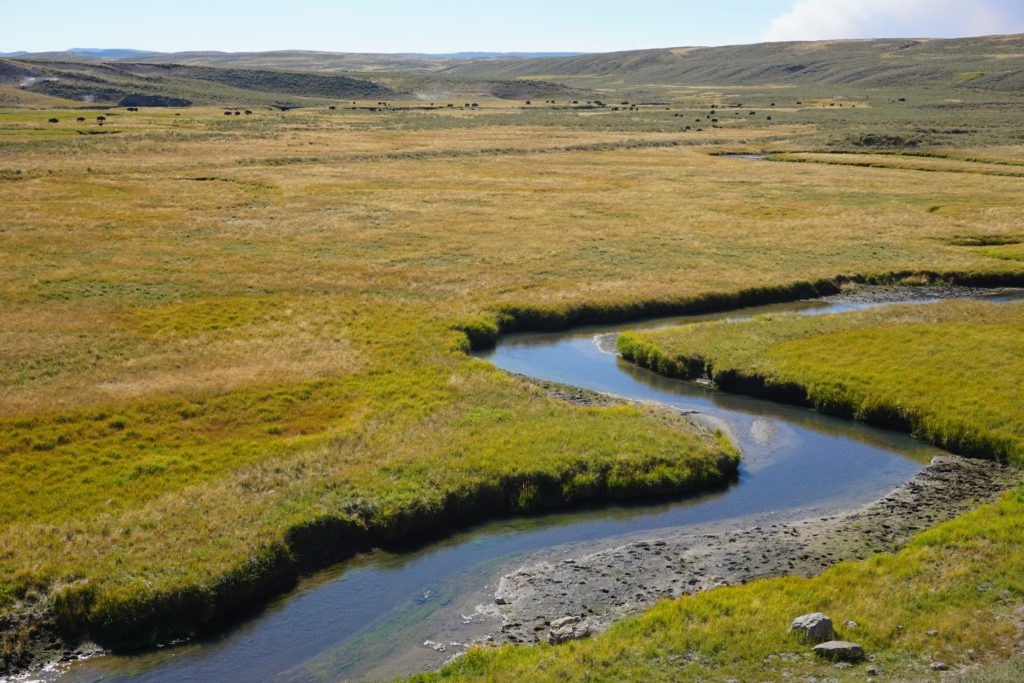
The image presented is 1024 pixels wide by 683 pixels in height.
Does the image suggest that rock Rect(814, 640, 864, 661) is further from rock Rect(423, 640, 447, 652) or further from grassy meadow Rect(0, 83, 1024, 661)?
grassy meadow Rect(0, 83, 1024, 661)

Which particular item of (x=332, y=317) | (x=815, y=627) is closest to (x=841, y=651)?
(x=815, y=627)

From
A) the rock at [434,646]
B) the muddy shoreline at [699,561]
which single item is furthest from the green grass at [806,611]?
the rock at [434,646]

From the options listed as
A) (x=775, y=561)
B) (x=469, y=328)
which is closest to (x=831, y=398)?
(x=775, y=561)

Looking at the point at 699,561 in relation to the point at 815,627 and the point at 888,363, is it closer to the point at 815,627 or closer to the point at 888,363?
the point at 815,627

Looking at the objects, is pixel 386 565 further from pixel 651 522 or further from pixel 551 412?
pixel 551 412

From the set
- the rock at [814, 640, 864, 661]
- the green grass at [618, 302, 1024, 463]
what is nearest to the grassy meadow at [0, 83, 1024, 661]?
the green grass at [618, 302, 1024, 463]
